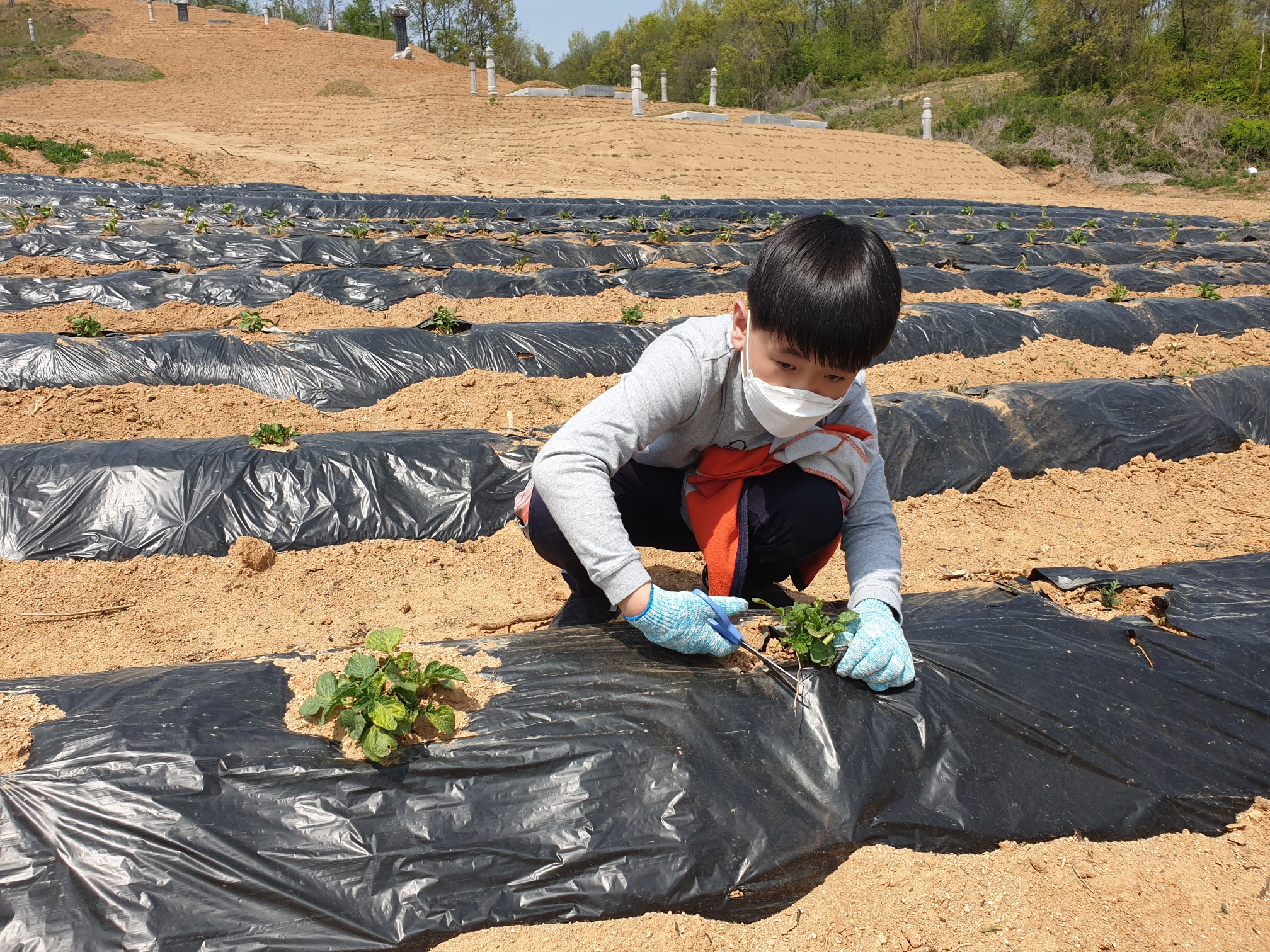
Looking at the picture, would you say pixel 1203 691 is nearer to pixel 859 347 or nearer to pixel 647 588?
pixel 859 347

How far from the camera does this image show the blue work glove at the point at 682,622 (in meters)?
1.69

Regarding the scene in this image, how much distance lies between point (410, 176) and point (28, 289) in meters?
12.9

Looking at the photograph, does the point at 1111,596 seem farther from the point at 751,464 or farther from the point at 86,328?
the point at 86,328

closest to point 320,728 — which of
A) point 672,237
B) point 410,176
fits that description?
point 672,237

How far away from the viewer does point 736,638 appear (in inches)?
70.3

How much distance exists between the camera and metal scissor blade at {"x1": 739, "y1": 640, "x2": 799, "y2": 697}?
181 cm

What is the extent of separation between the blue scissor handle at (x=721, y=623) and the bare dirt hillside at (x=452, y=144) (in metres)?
16.1

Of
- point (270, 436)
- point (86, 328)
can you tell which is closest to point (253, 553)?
point (270, 436)

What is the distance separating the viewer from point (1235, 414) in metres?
4.52

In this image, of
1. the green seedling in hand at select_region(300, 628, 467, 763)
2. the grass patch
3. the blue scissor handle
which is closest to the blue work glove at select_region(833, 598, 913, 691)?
the blue scissor handle

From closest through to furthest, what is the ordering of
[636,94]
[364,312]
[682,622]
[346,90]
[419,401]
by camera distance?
1. [682,622]
2. [419,401]
3. [364,312]
4. [636,94]
5. [346,90]

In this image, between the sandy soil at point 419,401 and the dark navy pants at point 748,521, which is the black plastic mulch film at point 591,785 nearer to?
the dark navy pants at point 748,521

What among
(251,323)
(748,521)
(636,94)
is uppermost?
(636,94)

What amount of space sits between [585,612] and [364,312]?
514cm
